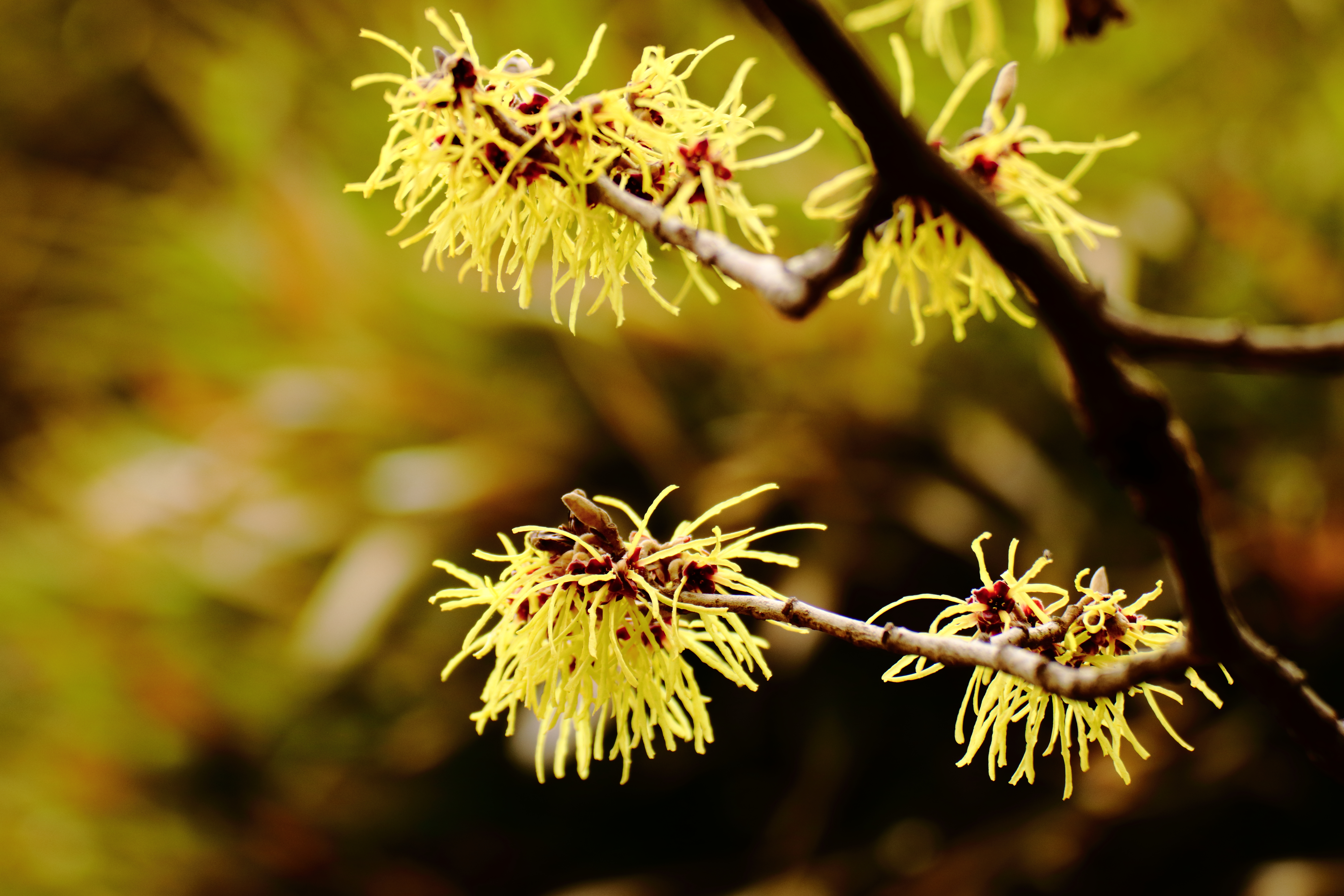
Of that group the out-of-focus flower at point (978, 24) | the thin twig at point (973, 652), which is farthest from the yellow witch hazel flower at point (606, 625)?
the out-of-focus flower at point (978, 24)

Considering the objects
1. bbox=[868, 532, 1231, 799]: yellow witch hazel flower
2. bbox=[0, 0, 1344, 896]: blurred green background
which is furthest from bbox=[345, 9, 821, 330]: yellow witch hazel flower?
bbox=[0, 0, 1344, 896]: blurred green background

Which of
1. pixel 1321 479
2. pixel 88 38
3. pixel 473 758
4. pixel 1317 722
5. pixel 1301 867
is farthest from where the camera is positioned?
pixel 88 38

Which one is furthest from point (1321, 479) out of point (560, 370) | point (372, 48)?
point (372, 48)

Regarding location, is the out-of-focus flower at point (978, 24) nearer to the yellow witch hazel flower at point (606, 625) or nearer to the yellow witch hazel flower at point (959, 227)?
the yellow witch hazel flower at point (959, 227)

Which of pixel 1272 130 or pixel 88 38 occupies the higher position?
pixel 88 38

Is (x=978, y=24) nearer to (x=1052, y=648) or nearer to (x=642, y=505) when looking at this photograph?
(x=1052, y=648)

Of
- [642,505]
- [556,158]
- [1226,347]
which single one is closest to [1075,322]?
[1226,347]

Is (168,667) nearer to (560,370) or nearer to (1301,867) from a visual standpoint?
(560,370)
